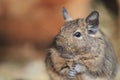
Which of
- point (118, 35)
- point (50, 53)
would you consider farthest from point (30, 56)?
point (50, 53)

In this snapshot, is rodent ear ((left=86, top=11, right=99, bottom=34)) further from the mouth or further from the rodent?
the mouth

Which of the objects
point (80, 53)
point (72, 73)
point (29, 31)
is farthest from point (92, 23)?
point (29, 31)

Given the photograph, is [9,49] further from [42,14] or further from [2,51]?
[42,14]

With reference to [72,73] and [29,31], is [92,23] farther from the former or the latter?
[29,31]

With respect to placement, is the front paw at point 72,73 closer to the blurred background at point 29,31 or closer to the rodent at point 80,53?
the rodent at point 80,53

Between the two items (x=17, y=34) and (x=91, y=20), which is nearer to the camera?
(x=91, y=20)

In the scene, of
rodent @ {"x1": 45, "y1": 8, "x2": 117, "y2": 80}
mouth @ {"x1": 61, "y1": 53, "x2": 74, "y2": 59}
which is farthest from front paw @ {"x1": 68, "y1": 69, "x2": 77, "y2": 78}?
mouth @ {"x1": 61, "y1": 53, "x2": 74, "y2": 59}
